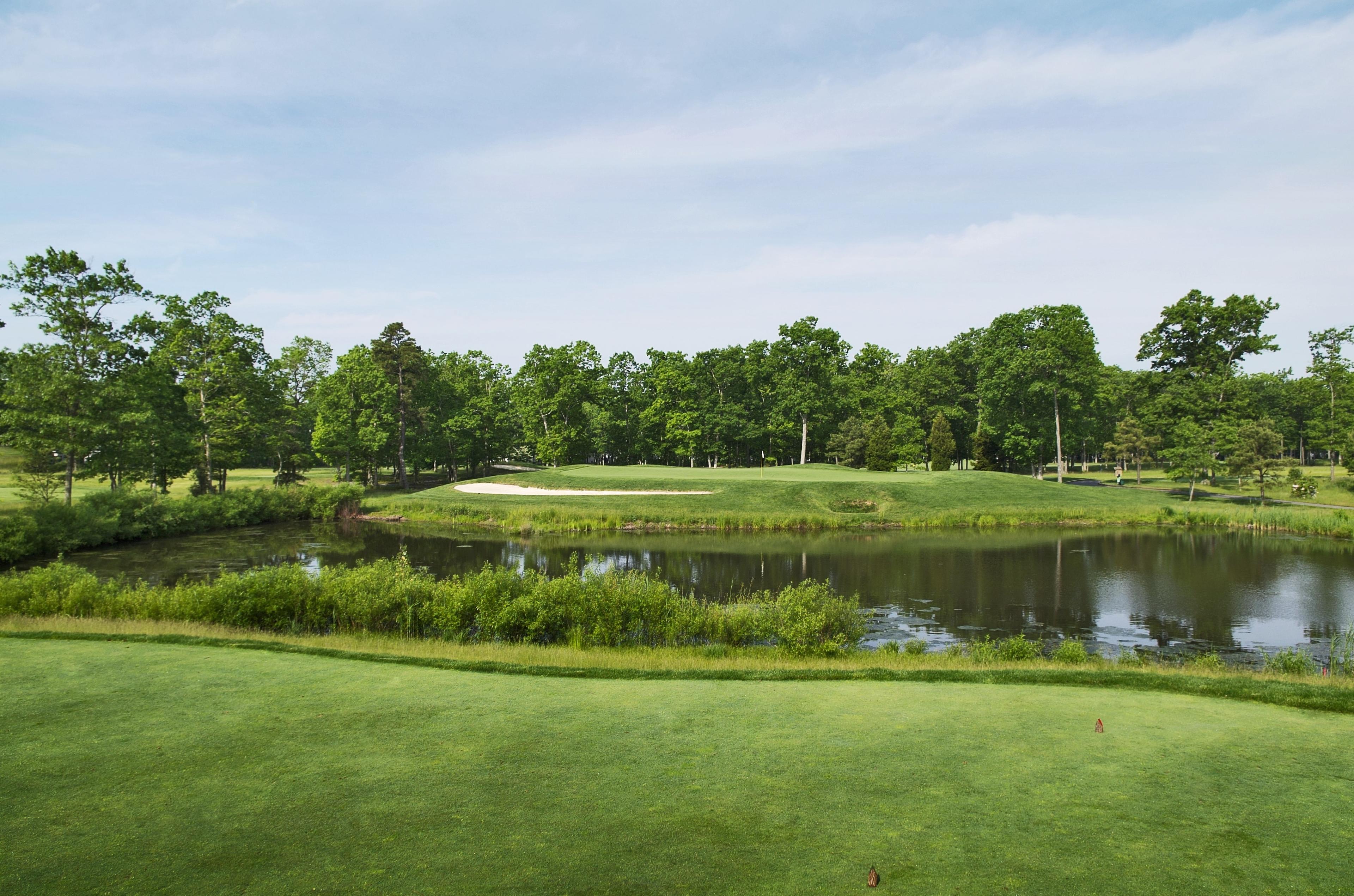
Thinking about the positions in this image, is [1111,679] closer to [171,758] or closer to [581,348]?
[171,758]

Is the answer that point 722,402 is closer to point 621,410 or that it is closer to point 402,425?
point 621,410

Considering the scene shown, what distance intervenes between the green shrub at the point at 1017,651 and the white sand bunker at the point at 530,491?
109 feet


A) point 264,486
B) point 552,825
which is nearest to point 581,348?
point 264,486

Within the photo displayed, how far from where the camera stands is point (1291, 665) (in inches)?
578

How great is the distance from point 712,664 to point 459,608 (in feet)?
21.4

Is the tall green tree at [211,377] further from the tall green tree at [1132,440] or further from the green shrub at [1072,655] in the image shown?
the tall green tree at [1132,440]

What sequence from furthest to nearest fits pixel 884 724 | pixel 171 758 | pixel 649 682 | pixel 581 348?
pixel 581 348 → pixel 649 682 → pixel 884 724 → pixel 171 758

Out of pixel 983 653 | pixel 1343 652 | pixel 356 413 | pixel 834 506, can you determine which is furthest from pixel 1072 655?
pixel 356 413

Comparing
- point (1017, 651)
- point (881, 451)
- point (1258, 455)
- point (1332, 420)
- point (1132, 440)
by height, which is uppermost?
point (1332, 420)

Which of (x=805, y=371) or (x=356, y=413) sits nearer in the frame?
(x=356, y=413)

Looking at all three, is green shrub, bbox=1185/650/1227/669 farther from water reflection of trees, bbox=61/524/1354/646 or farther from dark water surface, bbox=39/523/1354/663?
water reflection of trees, bbox=61/524/1354/646

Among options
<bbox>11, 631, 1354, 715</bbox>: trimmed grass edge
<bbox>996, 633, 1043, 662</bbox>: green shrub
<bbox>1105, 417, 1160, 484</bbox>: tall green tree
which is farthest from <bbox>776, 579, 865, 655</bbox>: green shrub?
<bbox>1105, 417, 1160, 484</bbox>: tall green tree

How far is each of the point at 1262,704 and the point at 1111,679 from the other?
1888mm

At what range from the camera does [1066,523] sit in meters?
44.2
